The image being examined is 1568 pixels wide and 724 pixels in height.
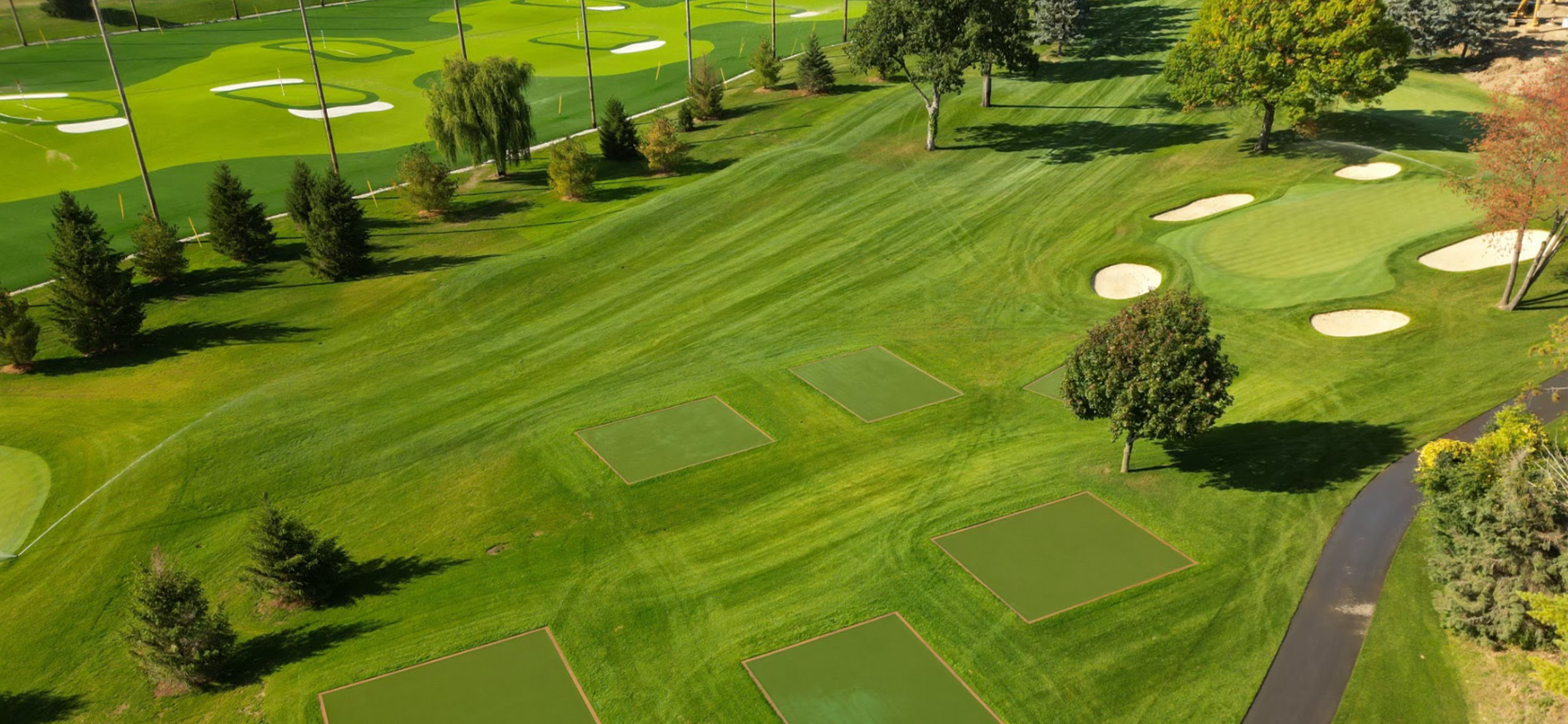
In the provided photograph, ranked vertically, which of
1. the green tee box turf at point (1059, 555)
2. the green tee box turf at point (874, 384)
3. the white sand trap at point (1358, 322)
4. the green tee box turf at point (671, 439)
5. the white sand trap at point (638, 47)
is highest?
the white sand trap at point (638, 47)

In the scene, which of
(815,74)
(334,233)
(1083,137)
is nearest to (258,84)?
(334,233)

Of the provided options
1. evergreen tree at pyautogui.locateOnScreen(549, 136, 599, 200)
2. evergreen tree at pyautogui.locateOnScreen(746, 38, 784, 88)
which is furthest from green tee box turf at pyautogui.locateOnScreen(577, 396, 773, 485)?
evergreen tree at pyautogui.locateOnScreen(746, 38, 784, 88)

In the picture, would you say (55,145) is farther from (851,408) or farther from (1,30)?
(851,408)

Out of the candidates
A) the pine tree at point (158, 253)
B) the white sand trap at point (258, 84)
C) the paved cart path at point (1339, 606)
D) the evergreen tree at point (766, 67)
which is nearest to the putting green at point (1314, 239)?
the paved cart path at point (1339, 606)

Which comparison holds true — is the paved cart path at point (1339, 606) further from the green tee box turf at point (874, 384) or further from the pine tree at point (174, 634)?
the pine tree at point (174, 634)

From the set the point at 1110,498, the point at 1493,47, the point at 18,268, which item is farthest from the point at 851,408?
the point at 1493,47

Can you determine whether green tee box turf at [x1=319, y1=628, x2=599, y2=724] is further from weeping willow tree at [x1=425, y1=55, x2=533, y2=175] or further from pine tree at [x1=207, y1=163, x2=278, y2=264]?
weeping willow tree at [x1=425, y1=55, x2=533, y2=175]
